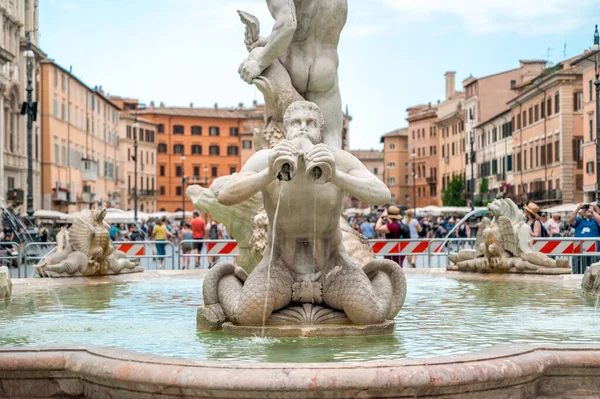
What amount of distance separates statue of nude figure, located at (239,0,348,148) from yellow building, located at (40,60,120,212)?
64538mm

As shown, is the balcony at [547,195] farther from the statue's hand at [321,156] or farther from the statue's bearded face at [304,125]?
the statue's hand at [321,156]

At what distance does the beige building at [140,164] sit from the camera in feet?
378

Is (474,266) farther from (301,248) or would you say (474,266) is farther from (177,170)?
(177,170)

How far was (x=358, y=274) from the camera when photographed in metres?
6.64

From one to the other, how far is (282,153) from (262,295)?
0.97 metres

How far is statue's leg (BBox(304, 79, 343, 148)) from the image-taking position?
10.3 metres

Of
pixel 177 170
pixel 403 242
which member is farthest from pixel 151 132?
pixel 403 242

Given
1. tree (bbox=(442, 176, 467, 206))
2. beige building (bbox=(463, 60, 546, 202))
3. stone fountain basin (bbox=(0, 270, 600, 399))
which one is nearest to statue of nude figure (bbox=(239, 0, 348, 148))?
stone fountain basin (bbox=(0, 270, 600, 399))

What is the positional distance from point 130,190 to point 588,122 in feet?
215

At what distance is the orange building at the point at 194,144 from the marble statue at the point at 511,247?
125901mm

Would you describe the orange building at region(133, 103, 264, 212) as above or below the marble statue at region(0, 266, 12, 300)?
above

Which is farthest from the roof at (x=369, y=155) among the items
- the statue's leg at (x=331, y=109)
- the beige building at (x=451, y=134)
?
the statue's leg at (x=331, y=109)

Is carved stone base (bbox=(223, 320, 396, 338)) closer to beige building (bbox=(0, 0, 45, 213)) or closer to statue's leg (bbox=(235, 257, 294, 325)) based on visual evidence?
statue's leg (bbox=(235, 257, 294, 325))

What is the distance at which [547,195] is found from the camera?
250 feet
